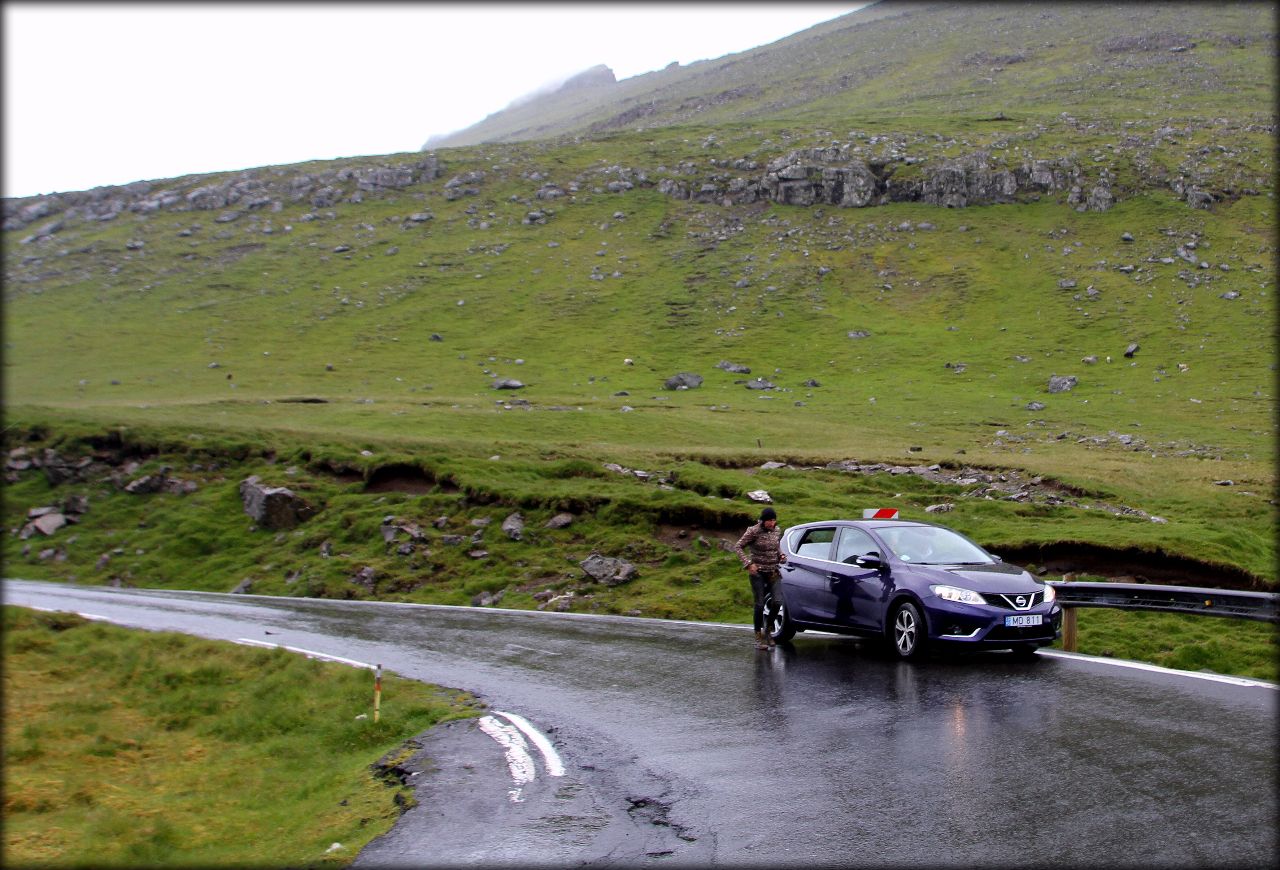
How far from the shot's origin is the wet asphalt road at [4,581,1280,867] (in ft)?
22.1

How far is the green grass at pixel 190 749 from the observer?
790 centimetres

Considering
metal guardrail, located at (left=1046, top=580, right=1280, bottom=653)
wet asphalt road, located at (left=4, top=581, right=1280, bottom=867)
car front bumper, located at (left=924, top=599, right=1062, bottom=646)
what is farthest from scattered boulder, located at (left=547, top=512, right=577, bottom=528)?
car front bumper, located at (left=924, top=599, right=1062, bottom=646)

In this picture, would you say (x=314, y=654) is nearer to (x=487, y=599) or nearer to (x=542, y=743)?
(x=542, y=743)

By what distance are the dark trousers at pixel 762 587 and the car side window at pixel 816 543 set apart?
25.8 inches

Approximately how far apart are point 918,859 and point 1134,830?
60.0 inches

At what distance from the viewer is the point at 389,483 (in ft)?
112

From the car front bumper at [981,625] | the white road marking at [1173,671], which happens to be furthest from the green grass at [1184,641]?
the car front bumper at [981,625]

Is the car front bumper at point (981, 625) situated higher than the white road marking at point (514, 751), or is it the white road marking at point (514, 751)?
the white road marking at point (514, 751)

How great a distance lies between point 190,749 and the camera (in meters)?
11.3

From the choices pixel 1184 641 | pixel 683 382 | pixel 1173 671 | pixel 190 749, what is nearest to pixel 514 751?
pixel 190 749

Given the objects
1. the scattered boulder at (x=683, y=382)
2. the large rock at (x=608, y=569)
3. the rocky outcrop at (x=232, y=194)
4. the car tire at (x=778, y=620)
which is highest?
the rocky outcrop at (x=232, y=194)

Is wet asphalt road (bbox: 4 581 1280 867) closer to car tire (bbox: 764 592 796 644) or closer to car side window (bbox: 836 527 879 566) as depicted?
car tire (bbox: 764 592 796 644)

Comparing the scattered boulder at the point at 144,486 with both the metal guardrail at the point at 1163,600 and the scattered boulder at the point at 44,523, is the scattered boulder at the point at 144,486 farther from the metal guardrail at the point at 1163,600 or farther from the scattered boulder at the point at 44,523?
the metal guardrail at the point at 1163,600

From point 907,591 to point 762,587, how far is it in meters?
2.66
